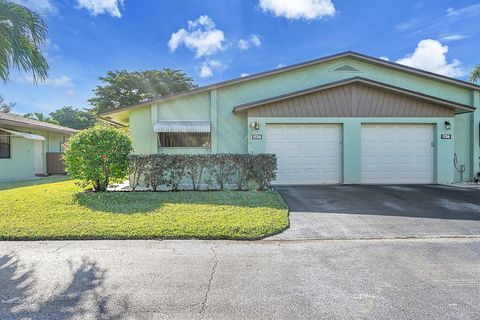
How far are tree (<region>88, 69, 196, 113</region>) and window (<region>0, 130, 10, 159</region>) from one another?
20631mm

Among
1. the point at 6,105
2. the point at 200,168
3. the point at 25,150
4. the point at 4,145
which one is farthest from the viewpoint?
the point at 6,105

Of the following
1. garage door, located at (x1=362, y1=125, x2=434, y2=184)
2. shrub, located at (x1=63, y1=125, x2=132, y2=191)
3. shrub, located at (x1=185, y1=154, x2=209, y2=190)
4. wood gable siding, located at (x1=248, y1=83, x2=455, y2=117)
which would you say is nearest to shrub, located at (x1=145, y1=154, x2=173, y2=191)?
shrub, located at (x1=185, y1=154, x2=209, y2=190)

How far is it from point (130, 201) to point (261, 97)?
703 cm

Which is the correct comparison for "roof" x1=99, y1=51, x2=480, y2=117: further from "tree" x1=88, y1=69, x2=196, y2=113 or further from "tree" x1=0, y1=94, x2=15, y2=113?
"tree" x1=0, y1=94, x2=15, y2=113

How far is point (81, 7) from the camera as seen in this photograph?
10.9m

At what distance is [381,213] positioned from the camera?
6469 millimetres

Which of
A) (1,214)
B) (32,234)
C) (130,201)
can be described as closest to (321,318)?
(32,234)

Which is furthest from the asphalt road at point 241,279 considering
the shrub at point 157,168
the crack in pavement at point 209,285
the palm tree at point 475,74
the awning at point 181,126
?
the palm tree at point 475,74

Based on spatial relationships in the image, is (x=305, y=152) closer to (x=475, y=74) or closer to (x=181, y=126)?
(x=181, y=126)

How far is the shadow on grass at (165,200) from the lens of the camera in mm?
6828

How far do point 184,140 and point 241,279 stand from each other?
8829mm

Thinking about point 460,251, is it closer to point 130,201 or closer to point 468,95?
point 130,201

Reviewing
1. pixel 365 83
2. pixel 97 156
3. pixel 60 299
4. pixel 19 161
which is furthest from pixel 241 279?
pixel 19 161

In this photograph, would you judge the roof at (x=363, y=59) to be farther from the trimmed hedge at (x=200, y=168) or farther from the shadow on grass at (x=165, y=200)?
the shadow on grass at (x=165, y=200)
